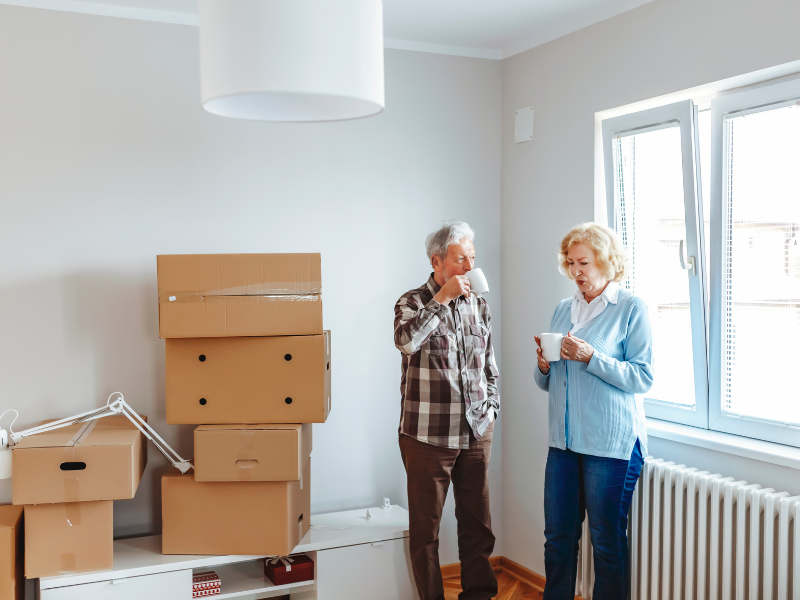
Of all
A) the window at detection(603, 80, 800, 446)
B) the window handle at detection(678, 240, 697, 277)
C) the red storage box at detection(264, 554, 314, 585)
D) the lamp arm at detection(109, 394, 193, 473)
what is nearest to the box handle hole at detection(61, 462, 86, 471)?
the lamp arm at detection(109, 394, 193, 473)

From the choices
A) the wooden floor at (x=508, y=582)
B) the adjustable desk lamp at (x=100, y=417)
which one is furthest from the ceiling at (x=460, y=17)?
the wooden floor at (x=508, y=582)

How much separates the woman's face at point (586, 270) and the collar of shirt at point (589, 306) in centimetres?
3

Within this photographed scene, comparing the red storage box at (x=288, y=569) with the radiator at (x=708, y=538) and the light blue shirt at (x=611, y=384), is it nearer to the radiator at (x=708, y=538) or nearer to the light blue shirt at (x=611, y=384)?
the light blue shirt at (x=611, y=384)

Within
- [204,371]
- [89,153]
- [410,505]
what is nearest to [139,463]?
[204,371]

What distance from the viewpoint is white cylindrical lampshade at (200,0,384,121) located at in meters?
1.42

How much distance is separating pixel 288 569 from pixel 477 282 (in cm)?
132

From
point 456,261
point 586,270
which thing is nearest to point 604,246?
point 586,270

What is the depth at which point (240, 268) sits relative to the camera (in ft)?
8.14

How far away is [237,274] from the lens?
2479 mm

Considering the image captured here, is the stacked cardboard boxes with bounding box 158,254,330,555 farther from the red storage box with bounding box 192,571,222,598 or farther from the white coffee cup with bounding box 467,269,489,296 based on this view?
the white coffee cup with bounding box 467,269,489,296

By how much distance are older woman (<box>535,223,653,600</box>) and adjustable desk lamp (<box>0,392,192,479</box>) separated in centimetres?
139

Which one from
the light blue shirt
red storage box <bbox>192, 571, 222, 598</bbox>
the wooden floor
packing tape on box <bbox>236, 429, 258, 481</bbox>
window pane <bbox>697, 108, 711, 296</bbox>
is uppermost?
window pane <bbox>697, 108, 711, 296</bbox>

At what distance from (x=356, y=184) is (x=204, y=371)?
1.14 metres

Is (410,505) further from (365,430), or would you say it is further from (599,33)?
→ (599,33)
